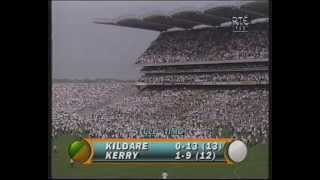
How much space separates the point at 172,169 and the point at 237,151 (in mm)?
613

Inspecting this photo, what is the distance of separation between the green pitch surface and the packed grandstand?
147 millimetres

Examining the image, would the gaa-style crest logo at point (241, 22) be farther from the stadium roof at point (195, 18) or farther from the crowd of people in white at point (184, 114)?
the crowd of people in white at point (184, 114)

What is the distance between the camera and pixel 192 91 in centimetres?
565

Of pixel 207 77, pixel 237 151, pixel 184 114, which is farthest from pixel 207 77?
pixel 237 151

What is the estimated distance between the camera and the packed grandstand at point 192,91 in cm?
564

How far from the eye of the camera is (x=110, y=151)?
5.69 meters

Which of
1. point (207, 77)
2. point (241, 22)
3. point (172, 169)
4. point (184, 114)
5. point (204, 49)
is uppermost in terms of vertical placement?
point (241, 22)

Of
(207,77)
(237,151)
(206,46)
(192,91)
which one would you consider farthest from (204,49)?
(237,151)

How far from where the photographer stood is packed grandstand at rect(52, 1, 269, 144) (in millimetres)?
5641

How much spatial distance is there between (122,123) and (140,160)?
1.23 ft

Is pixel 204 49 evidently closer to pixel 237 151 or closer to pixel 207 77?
pixel 207 77
